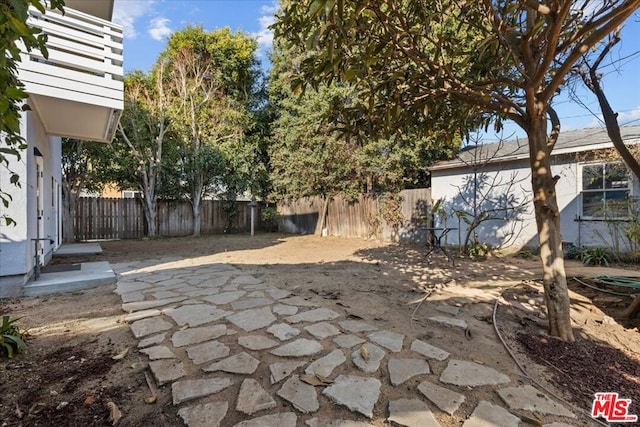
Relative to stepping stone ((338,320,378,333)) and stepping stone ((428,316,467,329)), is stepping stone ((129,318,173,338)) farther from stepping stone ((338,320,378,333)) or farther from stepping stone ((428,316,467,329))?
stepping stone ((428,316,467,329))

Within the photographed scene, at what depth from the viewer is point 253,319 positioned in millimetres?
3037

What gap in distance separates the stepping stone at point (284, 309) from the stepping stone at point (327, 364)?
2.99 ft

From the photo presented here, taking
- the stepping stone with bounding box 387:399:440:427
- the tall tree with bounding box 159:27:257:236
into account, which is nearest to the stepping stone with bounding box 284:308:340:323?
the stepping stone with bounding box 387:399:440:427

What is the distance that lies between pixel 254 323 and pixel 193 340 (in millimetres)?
562

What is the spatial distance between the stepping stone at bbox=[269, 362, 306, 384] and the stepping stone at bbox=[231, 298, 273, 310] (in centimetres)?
126

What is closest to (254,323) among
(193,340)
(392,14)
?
(193,340)

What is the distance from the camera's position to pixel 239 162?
13.4 m

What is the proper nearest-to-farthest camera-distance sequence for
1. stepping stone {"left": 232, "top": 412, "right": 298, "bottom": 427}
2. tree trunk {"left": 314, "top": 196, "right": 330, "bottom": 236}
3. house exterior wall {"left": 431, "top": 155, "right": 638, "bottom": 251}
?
stepping stone {"left": 232, "top": 412, "right": 298, "bottom": 427} < house exterior wall {"left": 431, "top": 155, "right": 638, "bottom": 251} < tree trunk {"left": 314, "top": 196, "right": 330, "bottom": 236}

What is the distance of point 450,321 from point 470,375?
39.8 inches

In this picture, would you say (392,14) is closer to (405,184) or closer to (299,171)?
(405,184)

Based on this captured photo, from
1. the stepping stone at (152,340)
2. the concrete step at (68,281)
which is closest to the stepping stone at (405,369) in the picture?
the stepping stone at (152,340)

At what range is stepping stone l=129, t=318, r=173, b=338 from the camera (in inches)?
107

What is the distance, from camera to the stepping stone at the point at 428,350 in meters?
2.38

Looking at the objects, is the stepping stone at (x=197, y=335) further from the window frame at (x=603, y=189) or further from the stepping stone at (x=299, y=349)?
the window frame at (x=603, y=189)
